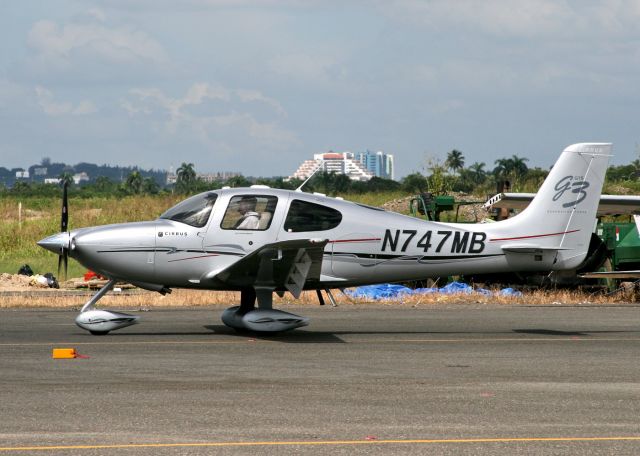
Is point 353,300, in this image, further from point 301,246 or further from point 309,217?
point 301,246

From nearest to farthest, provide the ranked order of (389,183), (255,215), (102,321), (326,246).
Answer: (102,321), (255,215), (326,246), (389,183)

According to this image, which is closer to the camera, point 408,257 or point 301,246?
point 301,246

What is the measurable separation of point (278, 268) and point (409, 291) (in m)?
9.08

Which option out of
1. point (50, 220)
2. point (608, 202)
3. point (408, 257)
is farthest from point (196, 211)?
point (50, 220)

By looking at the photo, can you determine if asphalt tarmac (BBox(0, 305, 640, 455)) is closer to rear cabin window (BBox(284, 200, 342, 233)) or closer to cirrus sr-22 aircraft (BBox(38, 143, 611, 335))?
cirrus sr-22 aircraft (BBox(38, 143, 611, 335))

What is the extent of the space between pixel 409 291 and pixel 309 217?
8.64 m

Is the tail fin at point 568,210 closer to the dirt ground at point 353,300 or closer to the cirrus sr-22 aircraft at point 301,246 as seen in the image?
the cirrus sr-22 aircraft at point 301,246

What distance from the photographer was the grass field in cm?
3677

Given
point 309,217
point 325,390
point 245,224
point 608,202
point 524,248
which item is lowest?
point 325,390

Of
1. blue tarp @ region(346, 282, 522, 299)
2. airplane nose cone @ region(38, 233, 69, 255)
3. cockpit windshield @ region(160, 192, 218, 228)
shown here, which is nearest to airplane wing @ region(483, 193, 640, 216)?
blue tarp @ region(346, 282, 522, 299)

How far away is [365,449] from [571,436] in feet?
5.50

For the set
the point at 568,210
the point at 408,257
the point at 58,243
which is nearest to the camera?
the point at 58,243

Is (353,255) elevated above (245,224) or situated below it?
below

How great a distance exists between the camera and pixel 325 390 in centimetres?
1001
